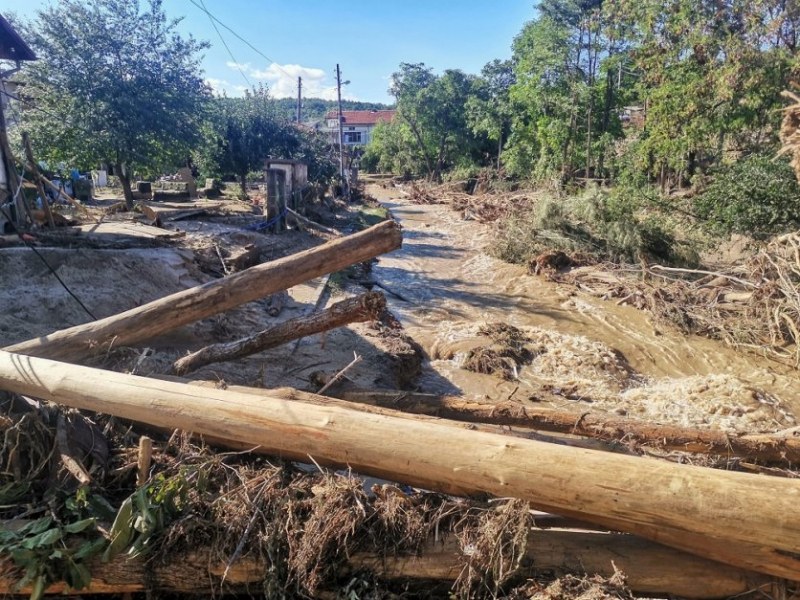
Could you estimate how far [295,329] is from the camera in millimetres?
5184

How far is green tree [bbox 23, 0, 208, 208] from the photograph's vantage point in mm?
13938

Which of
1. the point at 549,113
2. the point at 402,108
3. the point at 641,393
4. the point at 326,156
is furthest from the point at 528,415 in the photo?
the point at 402,108

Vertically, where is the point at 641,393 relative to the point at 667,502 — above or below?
below

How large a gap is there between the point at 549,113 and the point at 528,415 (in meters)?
24.3

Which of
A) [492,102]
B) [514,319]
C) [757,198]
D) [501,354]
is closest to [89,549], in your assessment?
[501,354]

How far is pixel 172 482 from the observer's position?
2.87 metres

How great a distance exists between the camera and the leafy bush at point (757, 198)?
35.7 ft

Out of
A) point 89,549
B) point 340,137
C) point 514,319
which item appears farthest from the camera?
point 340,137

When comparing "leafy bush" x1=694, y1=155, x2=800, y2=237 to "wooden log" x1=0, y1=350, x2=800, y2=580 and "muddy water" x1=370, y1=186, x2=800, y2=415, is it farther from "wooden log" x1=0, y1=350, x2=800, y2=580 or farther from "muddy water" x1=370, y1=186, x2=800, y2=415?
"wooden log" x1=0, y1=350, x2=800, y2=580

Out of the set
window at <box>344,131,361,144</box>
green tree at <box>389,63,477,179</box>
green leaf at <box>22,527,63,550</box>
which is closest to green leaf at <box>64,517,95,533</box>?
green leaf at <box>22,527,63,550</box>

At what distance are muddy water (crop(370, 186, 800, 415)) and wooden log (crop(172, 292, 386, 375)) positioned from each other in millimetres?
1693

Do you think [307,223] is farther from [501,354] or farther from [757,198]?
[757,198]

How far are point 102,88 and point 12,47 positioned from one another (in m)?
4.55

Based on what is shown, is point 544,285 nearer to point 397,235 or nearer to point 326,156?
point 397,235
